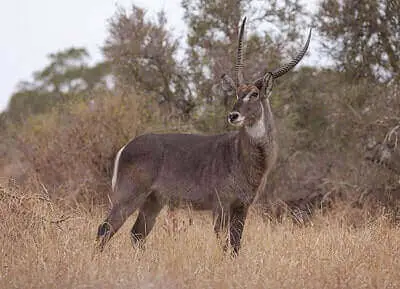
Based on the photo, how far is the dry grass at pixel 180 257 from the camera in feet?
17.7

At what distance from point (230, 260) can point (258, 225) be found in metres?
2.03

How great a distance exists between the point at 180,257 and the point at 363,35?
24.5 feet

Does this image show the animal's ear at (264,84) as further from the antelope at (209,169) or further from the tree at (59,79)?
the tree at (59,79)

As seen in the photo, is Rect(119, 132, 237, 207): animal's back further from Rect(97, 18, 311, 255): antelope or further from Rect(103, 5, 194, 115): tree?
Rect(103, 5, 194, 115): tree

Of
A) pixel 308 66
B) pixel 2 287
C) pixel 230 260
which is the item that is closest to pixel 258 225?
pixel 230 260

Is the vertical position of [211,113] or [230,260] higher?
[211,113]

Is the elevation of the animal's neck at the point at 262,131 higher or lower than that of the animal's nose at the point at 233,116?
lower

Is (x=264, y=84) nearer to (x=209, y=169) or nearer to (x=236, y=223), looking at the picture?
(x=209, y=169)

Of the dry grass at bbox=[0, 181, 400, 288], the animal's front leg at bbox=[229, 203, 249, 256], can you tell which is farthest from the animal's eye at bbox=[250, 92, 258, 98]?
the dry grass at bbox=[0, 181, 400, 288]

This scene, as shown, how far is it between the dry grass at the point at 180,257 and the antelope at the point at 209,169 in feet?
0.88

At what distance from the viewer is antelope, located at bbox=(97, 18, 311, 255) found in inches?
270

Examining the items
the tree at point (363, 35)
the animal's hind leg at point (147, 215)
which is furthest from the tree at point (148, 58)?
the animal's hind leg at point (147, 215)

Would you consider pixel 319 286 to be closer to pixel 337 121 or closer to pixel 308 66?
pixel 337 121

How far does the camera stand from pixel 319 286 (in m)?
5.43
